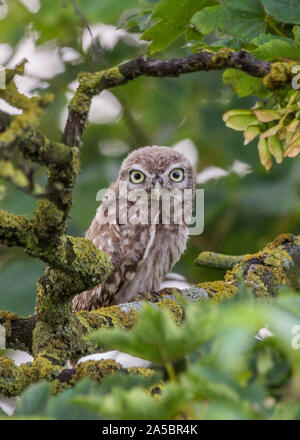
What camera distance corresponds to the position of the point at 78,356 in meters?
2.88

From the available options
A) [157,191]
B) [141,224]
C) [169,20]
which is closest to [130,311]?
[169,20]

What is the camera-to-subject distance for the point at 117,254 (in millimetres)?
4805

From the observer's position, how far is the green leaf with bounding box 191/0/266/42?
314cm

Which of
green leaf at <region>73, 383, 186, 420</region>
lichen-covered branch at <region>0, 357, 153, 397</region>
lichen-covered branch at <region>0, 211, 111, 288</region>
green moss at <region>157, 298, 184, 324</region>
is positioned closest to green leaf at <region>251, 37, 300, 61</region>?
lichen-covered branch at <region>0, 211, 111, 288</region>

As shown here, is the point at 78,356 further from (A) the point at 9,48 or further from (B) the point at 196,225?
(A) the point at 9,48

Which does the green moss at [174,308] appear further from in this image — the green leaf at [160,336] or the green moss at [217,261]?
the green leaf at [160,336]

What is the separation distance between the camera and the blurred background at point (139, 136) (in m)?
5.40

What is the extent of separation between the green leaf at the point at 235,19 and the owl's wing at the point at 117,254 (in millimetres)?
2019

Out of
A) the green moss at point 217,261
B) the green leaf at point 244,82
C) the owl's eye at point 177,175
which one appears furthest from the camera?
the owl's eye at point 177,175

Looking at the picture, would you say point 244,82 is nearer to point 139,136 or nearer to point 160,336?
point 160,336

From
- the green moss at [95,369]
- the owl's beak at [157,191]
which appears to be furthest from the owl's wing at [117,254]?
the green moss at [95,369]

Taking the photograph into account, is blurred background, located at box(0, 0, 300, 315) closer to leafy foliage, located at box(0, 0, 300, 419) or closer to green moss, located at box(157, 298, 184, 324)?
leafy foliage, located at box(0, 0, 300, 419)

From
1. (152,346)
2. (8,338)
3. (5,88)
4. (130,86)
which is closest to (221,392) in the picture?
(152,346)

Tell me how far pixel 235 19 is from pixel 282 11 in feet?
0.88
